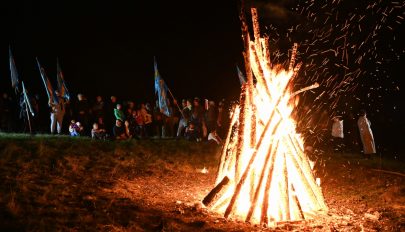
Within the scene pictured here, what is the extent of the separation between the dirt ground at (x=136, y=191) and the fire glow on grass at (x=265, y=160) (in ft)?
1.03

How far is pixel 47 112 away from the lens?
51.8 ft

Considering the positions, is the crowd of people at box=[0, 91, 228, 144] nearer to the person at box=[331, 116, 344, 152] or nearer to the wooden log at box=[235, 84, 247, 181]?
the person at box=[331, 116, 344, 152]

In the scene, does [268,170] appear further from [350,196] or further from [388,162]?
[388,162]

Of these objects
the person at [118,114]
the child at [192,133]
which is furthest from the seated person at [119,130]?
the child at [192,133]

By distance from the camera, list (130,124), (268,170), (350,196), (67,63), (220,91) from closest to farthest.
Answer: (268,170), (350,196), (130,124), (67,63), (220,91)

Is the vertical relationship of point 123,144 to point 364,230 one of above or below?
above

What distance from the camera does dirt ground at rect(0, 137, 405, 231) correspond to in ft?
17.2

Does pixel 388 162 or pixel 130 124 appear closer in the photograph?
pixel 388 162

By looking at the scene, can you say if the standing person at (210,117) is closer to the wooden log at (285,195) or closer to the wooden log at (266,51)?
the wooden log at (266,51)

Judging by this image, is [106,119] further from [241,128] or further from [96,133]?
[241,128]

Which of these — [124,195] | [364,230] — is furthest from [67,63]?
[364,230]

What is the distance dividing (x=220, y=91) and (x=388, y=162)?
1591cm

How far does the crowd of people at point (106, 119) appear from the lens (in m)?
13.9

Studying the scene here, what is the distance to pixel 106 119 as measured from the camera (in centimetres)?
1430
